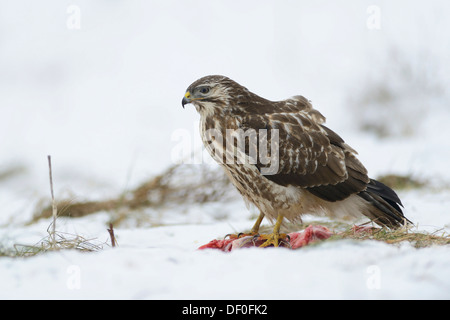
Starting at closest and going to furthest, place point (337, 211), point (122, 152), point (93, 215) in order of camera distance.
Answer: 1. point (337, 211)
2. point (93, 215)
3. point (122, 152)

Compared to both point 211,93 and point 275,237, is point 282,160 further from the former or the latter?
point 211,93

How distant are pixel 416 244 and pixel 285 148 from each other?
3.57 feet

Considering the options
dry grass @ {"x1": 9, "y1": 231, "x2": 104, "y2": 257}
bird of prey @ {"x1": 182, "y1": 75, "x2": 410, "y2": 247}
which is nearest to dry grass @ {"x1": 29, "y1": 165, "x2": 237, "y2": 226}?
bird of prey @ {"x1": 182, "y1": 75, "x2": 410, "y2": 247}

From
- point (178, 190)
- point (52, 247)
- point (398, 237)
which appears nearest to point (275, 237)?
point (398, 237)

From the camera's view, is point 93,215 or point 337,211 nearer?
point 337,211

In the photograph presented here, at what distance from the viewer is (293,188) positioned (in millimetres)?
3836

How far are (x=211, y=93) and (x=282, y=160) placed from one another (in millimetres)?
759

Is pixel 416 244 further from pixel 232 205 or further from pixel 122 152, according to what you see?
pixel 122 152

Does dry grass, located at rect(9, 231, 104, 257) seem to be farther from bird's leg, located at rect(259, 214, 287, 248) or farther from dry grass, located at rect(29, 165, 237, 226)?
dry grass, located at rect(29, 165, 237, 226)

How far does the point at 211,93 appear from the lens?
4035mm

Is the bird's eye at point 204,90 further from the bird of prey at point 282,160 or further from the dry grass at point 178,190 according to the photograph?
the dry grass at point 178,190

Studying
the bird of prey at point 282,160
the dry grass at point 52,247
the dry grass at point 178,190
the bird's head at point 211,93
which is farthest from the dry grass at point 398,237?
the dry grass at point 178,190

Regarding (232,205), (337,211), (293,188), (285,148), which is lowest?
(232,205)
